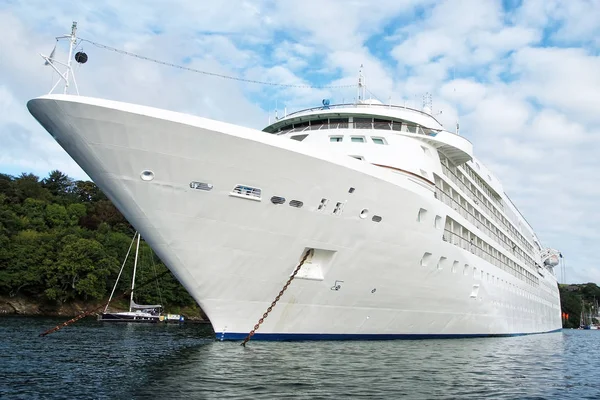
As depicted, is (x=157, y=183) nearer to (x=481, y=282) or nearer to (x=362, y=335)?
(x=362, y=335)

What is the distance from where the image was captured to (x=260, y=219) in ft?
43.0

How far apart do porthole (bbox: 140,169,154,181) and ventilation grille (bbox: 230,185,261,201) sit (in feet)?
6.43

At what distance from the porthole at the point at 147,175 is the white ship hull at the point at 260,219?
0.38ft

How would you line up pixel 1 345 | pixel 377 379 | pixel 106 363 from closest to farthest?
1. pixel 377 379
2. pixel 106 363
3. pixel 1 345

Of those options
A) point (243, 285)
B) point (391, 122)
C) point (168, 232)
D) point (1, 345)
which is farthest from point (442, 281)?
point (1, 345)

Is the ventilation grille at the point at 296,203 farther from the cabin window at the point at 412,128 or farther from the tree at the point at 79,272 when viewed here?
the tree at the point at 79,272

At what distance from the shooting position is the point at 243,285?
13.6 m

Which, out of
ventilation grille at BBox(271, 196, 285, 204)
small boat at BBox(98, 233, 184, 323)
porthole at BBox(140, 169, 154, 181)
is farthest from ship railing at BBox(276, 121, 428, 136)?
small boat at BBox(98, 233, 184, 323)

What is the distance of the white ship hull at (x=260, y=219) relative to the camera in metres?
11.7

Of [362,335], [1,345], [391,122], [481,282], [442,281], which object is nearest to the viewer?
[1,345]

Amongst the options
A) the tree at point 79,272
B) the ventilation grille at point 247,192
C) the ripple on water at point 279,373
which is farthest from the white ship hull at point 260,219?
the tree at point 79,272

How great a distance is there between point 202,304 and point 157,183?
141 inches

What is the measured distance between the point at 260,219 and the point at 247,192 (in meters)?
0.81

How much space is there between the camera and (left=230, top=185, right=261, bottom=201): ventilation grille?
41.6ft
